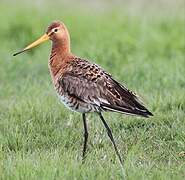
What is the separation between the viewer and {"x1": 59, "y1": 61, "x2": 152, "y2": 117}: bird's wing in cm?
605

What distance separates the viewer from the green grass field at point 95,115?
581 centimetres

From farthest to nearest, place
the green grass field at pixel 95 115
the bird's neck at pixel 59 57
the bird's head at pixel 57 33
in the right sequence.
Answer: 1. the bird's head at pixel 57 33
2. the bird's neck at pixel 59 57
3. the green grass field at pixel 95 115

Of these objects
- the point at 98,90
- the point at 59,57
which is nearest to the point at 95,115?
the point at 59,57

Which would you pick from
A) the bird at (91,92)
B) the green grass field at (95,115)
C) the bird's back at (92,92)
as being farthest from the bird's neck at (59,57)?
the green grass field at (95,115)

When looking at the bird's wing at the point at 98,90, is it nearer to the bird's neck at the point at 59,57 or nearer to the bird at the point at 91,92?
the bird at the point at 91,92

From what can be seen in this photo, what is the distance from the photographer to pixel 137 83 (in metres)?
9.25

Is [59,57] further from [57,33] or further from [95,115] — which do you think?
[95,115]

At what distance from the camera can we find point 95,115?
7.71m

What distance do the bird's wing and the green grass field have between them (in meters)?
0.39

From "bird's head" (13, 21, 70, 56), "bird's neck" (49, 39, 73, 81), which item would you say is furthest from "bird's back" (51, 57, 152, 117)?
"bird's head" (13, 21, 70, 56)

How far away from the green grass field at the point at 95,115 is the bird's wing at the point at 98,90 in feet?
1.29

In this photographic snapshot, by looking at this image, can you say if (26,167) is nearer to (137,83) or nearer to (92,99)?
(92,99)

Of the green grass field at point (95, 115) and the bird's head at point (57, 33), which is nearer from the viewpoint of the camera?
the green grass field at point (95, 115)

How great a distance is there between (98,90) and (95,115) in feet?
5.15
